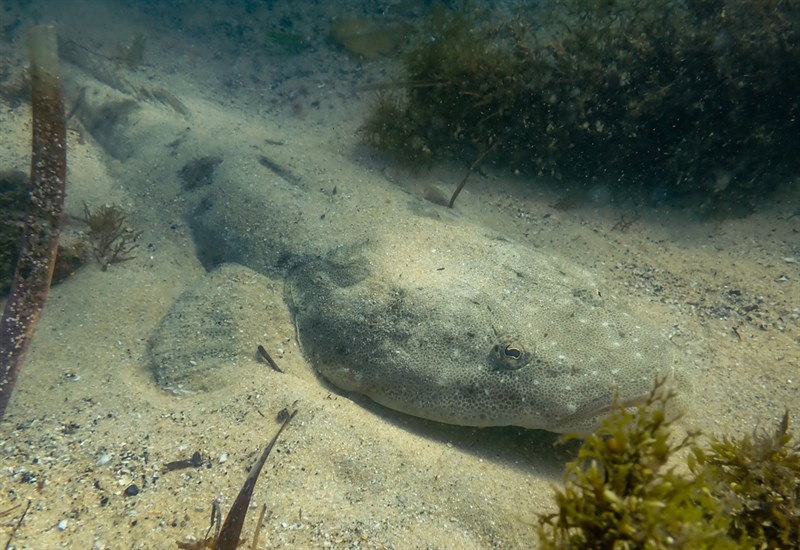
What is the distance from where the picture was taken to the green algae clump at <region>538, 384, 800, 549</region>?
8.07 ft

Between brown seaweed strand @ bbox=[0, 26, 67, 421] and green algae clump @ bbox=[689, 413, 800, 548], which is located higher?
green algae clump @ bbox=[689, 413, 800, 548]

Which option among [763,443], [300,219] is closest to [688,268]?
[763,443]

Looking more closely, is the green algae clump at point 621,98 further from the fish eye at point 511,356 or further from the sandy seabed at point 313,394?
the fish eye at point 511,356

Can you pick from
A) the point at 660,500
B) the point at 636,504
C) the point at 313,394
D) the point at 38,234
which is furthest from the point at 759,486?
the point at 38,234

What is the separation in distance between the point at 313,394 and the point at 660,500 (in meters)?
3.16

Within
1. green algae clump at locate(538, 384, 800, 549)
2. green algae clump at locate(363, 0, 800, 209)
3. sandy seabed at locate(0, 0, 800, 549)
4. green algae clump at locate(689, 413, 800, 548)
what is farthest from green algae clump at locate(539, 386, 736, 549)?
green algae clump at locate(363, 0, 800, 209)

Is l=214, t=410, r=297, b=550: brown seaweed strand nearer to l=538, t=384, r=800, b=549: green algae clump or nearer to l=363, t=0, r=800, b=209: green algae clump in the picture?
l=538, t=384, r=800, b=549: green algae clump

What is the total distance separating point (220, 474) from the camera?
12.9 feet

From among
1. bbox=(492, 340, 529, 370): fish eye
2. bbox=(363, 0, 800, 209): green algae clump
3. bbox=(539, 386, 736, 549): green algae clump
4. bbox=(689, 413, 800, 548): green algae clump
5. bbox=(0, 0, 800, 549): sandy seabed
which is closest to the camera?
bbox=(539, 386, 736, 549): green algae clump

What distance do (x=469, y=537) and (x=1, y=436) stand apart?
13.7 feet

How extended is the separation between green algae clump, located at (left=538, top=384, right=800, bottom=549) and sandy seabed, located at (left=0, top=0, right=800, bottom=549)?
0.99 meters

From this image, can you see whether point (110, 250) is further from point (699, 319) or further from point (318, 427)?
point (699, 319)

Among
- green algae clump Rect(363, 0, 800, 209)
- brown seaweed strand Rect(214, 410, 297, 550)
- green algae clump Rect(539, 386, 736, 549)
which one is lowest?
brown seaweed strand Rect(214, 410, 297, 550)

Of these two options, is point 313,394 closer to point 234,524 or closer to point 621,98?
point 234,524
